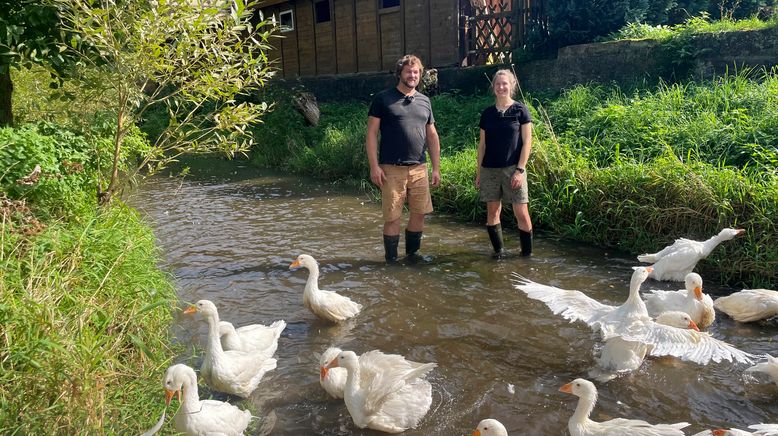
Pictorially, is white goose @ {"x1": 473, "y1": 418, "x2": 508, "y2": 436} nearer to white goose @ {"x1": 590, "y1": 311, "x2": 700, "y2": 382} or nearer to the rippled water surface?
the rippled water surface

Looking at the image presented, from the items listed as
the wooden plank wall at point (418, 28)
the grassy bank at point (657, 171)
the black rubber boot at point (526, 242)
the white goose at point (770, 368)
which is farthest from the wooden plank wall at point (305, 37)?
the white goose at point (770, 368)

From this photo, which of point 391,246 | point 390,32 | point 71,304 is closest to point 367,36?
point 390,32

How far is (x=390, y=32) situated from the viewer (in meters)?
18.7

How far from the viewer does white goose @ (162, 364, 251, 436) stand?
3545 mm

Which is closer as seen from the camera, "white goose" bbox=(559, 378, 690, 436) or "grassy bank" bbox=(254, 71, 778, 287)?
"white goose" bbox=(559, 378, 690, 436)

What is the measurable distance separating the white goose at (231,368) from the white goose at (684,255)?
421 centimetres

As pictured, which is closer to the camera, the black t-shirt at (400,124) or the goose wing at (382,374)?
the goose wing at (382,374)

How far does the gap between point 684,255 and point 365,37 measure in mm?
15216

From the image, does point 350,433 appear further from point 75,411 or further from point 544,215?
point 544,215

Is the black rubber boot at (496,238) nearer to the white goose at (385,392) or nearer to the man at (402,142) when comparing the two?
the man at (402,142)

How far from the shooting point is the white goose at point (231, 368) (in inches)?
168

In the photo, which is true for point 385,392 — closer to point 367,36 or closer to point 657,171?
point 657,171

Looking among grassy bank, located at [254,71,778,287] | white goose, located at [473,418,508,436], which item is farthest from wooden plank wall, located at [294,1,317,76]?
white goose, located at [473,418,508,436]

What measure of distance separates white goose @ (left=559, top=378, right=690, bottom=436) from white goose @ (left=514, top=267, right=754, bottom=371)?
68cm
